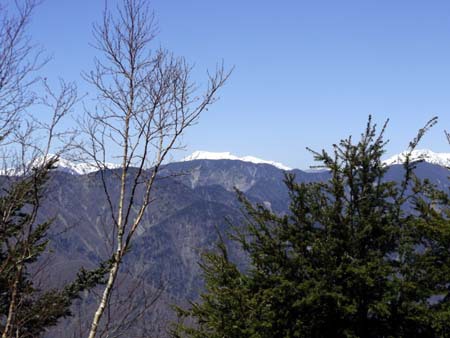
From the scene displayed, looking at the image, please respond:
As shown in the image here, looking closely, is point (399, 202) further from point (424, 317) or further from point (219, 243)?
point (219, 243)

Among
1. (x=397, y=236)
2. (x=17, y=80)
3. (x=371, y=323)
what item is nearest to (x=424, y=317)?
(x=371, y=323)

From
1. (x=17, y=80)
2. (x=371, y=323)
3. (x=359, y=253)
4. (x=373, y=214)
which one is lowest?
(x=371, y=323)

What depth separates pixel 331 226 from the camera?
10.9 m

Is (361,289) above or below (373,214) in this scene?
below

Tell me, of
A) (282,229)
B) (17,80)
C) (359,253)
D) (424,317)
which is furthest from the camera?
(282,229)

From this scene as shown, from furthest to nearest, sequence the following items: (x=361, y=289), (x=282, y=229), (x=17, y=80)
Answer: (x=282, y=229) → (x=361, y=289) → (x=17, y=80)

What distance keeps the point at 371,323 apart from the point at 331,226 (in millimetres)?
2321

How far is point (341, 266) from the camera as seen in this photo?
33.2 feet

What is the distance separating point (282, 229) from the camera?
11586 mm

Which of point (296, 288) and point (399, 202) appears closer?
point (296, 288)

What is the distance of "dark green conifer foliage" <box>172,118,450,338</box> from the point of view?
32.7 feet

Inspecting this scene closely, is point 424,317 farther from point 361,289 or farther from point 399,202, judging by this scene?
point 399,202

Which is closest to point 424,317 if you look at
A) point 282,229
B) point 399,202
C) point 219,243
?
point 399,202

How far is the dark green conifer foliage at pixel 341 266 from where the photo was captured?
9.95 metres
